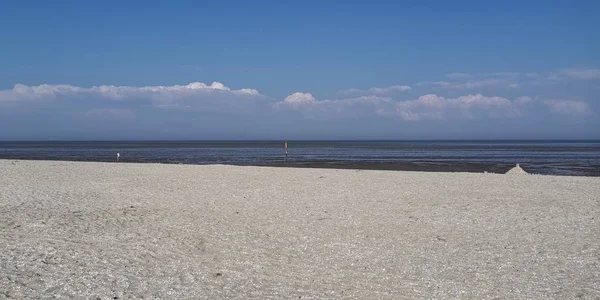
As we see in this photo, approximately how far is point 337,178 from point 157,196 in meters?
9.45

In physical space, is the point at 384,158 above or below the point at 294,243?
below

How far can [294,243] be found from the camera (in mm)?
10133

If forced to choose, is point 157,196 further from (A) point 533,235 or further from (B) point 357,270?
(A) point 533,235

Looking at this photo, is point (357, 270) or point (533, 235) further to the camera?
point (533, 235)

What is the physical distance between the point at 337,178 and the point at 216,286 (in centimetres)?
1653

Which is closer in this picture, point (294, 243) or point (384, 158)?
point (294, 243)

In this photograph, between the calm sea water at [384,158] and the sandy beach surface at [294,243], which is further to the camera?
the calm sea water at [384,158]

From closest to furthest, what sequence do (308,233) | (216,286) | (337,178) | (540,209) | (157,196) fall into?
(216,286) < (308,233) < (540,209) < (157,196) < (337,178)

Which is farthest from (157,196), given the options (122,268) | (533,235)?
(533,235)

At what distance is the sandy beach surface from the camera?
23.7 ft

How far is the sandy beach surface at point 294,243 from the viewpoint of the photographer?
7.21m

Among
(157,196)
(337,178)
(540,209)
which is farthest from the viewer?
(337,178)

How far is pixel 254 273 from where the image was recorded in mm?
8023

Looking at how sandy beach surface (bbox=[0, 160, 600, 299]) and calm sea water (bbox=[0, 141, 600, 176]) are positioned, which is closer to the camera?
sandy beach surface (bbox=[0, 160, 600, 299])
